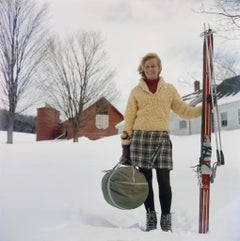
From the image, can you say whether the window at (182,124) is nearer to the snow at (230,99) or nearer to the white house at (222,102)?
the white house at (222,102)

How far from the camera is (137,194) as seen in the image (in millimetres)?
765

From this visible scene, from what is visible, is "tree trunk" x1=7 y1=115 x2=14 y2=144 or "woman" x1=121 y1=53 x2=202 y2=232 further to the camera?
"woman" x1=121 y1=53 x2=202 y2=232

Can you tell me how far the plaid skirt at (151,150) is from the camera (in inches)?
31.4

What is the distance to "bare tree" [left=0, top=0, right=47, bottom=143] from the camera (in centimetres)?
68

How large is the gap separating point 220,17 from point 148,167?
0.46 metres

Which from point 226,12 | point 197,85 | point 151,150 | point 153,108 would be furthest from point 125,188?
point 226,12

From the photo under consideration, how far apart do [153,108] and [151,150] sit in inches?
4.6

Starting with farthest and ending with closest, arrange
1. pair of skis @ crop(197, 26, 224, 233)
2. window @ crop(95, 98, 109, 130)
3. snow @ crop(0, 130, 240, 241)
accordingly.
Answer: window @ crop(95, 98, 109, 130) → pair of skis @ crop(197, 26, 224, 233) → snow @ crop(0, 130, 240, 241)

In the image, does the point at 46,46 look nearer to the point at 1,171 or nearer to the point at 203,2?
the point at 1,171

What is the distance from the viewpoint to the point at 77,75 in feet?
2.81

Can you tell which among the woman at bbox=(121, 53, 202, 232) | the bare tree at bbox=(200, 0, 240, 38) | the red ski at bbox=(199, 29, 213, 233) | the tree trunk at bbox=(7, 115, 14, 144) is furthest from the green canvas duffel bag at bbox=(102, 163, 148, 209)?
the bare tree at bbox=(200, 0, 240, 38)

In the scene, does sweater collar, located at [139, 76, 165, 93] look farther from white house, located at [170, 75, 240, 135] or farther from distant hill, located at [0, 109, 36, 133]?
distant hill, located at [0, 109, 36, 133]

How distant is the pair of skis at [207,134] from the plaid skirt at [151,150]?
0.30 feet

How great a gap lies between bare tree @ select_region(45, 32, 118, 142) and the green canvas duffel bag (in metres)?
0.16
